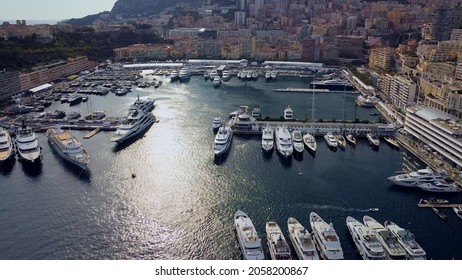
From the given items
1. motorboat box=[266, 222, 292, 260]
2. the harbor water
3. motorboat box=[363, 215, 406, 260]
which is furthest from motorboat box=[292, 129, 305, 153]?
motorboat box=[266, 222, 292, 260]

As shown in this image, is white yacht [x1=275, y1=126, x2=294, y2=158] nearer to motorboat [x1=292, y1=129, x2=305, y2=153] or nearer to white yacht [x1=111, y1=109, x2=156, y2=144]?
motorboat [x1=292, y1=129, x2=305, y2=153]

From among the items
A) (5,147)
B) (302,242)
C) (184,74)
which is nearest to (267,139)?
(302,242)

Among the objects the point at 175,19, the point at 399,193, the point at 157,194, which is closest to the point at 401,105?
the point at 399,193

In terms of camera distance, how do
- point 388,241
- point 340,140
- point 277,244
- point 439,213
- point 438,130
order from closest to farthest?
point 277,244
point 388,241
point 439,213
point 438,130
point 340,140

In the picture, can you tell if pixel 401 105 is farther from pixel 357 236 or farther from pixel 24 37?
pixel 24 37

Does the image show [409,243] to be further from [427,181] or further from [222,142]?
[222,142]

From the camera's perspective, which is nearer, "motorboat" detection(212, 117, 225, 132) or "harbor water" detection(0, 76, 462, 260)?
"harbor water" detection(0, 76, 462, 260)
